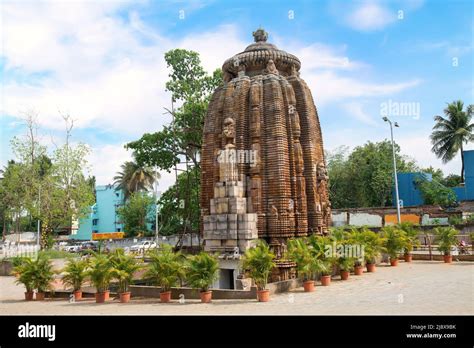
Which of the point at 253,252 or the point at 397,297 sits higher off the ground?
the point at 253,252

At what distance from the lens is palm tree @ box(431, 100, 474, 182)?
147ft

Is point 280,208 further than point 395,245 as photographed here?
No

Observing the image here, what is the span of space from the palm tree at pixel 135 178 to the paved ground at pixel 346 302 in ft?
147

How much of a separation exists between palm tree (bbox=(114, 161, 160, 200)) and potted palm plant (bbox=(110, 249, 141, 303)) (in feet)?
154

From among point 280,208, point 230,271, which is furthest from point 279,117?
point 230,271

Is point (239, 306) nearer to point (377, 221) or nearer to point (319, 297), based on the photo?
point (319, 297)

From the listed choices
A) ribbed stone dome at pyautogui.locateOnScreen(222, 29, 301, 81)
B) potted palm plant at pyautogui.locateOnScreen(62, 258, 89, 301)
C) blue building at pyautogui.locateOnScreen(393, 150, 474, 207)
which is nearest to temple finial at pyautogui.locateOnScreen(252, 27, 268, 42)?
ribbed stone dome at pyautogui.locateOnScreen(222, 29, 301, 81)

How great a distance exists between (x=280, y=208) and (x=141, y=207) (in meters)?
41.9

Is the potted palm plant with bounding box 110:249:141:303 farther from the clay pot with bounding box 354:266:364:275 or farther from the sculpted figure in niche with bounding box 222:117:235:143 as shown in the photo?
the clay pot with bounding box 354:266:364:275

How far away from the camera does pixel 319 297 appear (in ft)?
41.4

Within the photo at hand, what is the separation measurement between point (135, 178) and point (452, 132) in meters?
42.7

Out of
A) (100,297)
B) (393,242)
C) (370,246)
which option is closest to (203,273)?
(100,297)

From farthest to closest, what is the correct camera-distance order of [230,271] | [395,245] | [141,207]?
[141,207] → [395,245] → [230,271]
